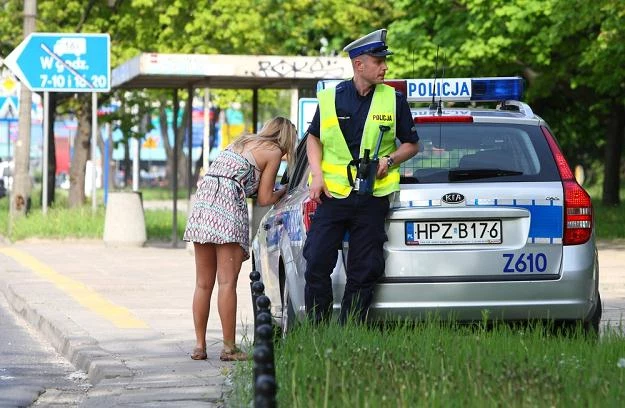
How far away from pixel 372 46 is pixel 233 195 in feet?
4.36

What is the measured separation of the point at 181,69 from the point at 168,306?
28.5 feet

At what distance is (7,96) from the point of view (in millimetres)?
39500

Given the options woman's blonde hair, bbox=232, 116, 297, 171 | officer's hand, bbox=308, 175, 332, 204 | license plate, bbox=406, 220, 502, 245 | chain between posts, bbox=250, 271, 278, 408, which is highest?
woman's blonde hair, bbox=232, 116, 297, 171

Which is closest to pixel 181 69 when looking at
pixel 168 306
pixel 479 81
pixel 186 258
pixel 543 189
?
pixel 186 258

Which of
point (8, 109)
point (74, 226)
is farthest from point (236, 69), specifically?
point (8, 109)

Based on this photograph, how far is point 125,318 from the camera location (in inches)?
486

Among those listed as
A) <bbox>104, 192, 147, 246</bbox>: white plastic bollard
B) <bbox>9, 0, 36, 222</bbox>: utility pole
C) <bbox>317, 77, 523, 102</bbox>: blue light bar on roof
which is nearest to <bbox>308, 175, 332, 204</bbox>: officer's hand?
<bbox>317, 77, 523, 102</bbox>: blue light bar on roof

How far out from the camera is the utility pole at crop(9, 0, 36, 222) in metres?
28.2

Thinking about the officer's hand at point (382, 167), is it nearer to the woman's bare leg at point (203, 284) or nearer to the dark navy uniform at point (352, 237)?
the dark navy uniform at point (352, 237)

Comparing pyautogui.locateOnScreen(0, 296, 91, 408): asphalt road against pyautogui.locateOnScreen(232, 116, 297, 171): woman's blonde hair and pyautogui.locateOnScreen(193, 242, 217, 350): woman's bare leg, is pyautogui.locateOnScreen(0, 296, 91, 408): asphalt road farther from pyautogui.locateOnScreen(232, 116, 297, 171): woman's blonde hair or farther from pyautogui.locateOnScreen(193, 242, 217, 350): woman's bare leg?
pyautogui.locateOnScreen(232, 116, 297, 171): woman's blonde hair

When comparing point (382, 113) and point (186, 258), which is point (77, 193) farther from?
point (382, 113)

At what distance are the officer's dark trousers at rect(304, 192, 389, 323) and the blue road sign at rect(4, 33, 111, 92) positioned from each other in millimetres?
18362

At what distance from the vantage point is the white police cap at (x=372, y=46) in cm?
869

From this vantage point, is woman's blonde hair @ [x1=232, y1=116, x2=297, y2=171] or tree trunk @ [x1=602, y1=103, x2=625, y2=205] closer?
woman's blonde hair @ [x1=232, y1=116, x2=297, y2=171]
